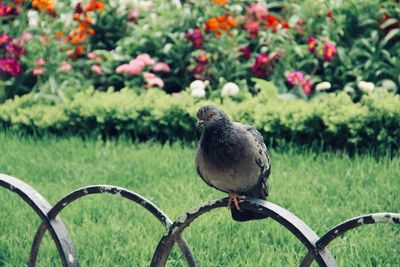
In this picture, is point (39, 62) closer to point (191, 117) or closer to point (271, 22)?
point (191, 117)

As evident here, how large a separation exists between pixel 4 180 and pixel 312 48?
10.8 ft

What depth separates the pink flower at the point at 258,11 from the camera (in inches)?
204

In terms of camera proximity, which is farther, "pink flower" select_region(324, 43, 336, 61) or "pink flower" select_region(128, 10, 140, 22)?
"pink flower" select_region(128, 10, 140, 22)

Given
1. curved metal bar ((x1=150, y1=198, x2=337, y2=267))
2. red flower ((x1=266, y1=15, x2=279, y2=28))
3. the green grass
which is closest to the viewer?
curved metal bar ((x1=150, y1=198, x2=337, y2=267))

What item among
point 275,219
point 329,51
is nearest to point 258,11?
point 329,51

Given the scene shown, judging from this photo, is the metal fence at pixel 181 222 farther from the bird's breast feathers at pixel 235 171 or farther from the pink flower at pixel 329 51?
the pink flower at pixel 329 51

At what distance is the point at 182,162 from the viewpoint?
369 cm

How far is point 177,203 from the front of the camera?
314cm

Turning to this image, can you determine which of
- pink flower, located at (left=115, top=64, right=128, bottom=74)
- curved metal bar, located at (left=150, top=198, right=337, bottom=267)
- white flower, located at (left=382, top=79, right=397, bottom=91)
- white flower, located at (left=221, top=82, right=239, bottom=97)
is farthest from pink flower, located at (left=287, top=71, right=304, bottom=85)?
curved metal bar, located at (left=150, top=198, right=337, bottom=267)

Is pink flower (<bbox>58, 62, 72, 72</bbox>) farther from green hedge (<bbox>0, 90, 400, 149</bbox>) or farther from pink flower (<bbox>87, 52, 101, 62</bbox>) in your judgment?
green hedge (<bbox>0, 90, 400, 149</bbox>)

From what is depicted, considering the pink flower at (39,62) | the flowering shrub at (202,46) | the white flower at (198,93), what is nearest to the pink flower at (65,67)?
the flowering shrub at (202,46)

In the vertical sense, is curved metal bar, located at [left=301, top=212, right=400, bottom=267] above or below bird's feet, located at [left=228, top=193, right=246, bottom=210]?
above

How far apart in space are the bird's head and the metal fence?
218 millimetres

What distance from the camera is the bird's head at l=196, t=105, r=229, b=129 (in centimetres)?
169
